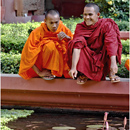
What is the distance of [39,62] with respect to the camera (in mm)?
4438

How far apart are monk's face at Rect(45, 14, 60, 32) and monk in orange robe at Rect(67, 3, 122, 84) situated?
0.30m

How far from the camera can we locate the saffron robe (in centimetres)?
407

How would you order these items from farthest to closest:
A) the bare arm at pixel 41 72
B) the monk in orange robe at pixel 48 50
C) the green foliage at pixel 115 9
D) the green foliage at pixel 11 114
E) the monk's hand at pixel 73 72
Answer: the green foliage at pixel 115 9
the bare arm at pixel 41 72
the monk in orange robe at pixel 48 50
the green foliage at pixel 11 114
the monk's hand at pixel 73 72

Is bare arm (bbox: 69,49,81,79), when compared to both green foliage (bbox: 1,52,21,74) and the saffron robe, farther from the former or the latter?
green foliage (bbox: 1,52,21,74)

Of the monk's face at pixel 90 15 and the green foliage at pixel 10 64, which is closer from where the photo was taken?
the monk's face at pixel 90 15

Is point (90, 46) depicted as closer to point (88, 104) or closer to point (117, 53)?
point (117, 53)

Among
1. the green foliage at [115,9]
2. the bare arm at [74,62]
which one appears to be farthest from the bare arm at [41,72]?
the green foliage at [115,9]

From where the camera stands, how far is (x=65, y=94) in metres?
4.56

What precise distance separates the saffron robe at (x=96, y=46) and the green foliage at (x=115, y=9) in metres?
4.69

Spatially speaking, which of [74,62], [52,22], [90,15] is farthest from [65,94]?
[90,15]

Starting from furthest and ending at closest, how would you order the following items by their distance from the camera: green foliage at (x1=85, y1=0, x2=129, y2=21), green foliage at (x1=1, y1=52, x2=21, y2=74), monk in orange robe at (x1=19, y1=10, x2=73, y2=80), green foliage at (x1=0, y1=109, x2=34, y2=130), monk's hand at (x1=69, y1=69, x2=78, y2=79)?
green foliage at (x1=85, y1=0, x2=129, y2=21) < green foliage at (x1=1, y1=52, x2=21, y2=74) < monk in orange robe at (x1=19, y1=10, x2=73, y2=80) < green foliage at (x1=0, y1=109, x2=34, y2=130) < monk's hand at (x1=69, y1=69, x2=78, y2=79)

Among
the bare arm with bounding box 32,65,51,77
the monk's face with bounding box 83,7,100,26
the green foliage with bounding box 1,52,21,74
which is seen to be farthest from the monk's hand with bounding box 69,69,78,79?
the green foliage with bounding box 1,52,21,74

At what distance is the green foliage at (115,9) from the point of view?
8773mm

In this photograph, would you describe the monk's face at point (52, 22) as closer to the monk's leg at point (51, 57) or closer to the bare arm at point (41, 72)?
the monk's leg at point (51, 57)
